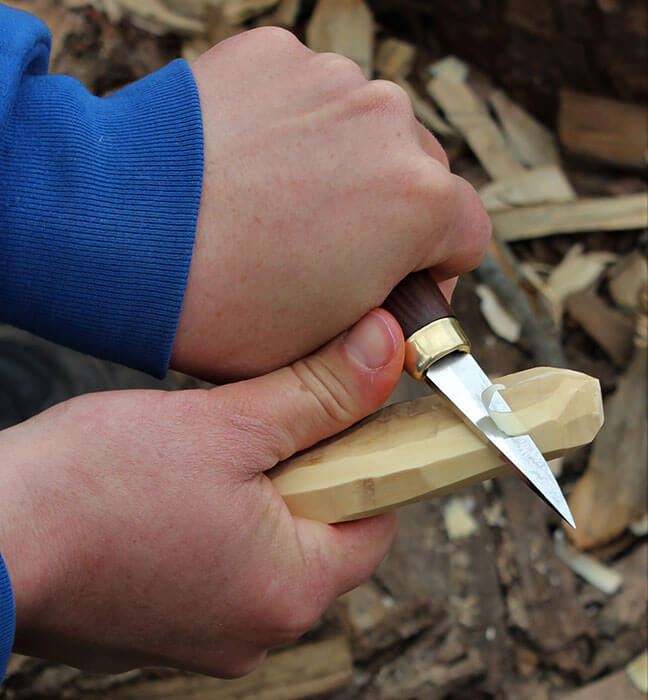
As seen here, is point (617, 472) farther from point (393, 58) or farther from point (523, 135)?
point (393, 58)

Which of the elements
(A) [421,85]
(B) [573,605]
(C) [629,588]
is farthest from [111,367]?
(A) [421,85]

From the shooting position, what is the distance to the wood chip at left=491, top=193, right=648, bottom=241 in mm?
1988

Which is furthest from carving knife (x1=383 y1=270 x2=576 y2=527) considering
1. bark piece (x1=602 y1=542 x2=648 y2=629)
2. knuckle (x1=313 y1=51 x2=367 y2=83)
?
bark piece (x1=602 y1=542 x2=648 y2=629)

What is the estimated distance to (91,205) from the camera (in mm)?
814

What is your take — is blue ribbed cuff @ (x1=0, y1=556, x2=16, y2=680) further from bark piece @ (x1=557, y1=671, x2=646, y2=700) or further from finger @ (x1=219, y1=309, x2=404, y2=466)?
bark piece @ (x1=557, y1=671, x2=646, y2=700)

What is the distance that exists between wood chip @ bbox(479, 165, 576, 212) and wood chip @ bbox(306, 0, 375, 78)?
446 mm

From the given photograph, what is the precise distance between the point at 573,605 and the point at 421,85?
139 cm

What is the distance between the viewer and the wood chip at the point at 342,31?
82.2 inches

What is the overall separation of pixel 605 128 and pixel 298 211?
4.80 ft

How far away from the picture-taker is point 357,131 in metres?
0.86

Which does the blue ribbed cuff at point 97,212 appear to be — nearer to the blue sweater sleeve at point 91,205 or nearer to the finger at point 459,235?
the blue sweater sleeve at point 91,205

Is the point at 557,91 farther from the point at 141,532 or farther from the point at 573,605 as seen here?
the point at 141,532

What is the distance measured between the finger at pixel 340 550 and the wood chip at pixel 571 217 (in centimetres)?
123

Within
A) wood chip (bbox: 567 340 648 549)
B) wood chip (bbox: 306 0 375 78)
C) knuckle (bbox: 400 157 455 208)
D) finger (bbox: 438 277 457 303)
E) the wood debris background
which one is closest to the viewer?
knuckle (bbox: 400 157 455 208)
